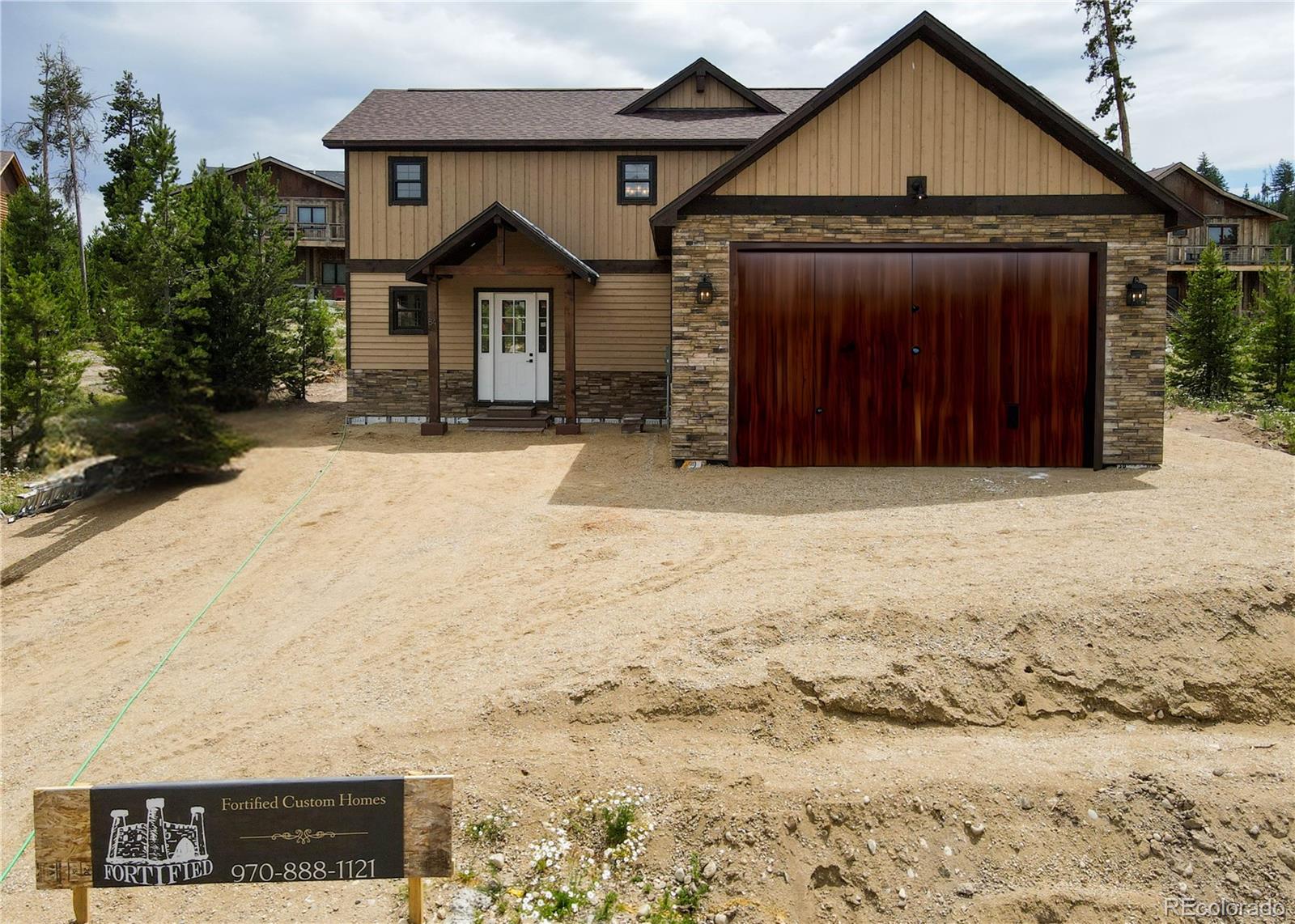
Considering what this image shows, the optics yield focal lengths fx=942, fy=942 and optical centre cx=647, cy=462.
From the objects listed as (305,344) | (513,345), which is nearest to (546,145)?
(513,345)

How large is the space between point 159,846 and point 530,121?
1615 cm

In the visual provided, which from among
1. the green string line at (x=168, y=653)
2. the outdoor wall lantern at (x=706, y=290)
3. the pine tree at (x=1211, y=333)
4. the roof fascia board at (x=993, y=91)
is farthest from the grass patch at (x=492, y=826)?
the pine tree at (x=1211, y=333)

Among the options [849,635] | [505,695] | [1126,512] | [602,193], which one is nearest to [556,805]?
[505,695]

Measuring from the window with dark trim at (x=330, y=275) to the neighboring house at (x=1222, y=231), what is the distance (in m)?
30.4

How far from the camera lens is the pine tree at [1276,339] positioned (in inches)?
715

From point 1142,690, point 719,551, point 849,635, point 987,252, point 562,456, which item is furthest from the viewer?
point 562,456

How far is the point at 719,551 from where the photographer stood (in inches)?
332

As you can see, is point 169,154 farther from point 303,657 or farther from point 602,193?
point 602,193

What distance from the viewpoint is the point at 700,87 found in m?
18.6

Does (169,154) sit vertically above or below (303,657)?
above

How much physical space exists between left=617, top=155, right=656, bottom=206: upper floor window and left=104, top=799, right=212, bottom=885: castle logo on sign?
582 inches

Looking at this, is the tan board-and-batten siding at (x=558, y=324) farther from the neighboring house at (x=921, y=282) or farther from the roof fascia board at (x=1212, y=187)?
the roof fascia board at (x=1212, y=187)

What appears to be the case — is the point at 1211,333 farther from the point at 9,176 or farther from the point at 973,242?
the point at 9,176

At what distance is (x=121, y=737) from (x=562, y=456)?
832 centimetres
